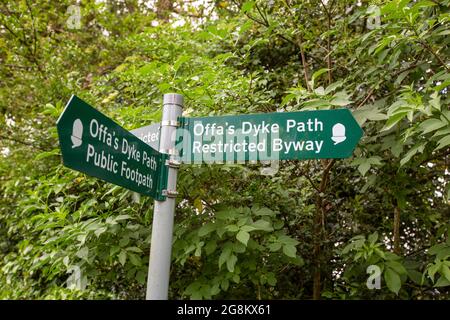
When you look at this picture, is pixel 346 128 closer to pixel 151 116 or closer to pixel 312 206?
pixel 151 116

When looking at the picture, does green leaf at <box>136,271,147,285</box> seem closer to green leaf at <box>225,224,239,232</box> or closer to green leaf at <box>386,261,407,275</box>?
green leaf at <box>225,224,239,232</box>

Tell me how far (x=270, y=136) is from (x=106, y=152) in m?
0.62

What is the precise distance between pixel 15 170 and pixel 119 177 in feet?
10.4

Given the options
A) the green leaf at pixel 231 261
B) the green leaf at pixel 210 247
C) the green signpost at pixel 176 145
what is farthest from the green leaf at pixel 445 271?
the green leaf at pixel 210 247

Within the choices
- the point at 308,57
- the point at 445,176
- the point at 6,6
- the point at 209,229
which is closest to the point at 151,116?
the point at 209,229

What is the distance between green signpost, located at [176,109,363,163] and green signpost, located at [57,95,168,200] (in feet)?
0.51

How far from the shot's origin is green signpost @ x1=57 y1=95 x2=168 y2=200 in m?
1.53

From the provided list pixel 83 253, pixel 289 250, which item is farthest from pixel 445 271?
pixel 83 253

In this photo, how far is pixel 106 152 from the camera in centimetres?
168

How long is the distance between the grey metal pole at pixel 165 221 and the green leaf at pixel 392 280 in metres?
1.20

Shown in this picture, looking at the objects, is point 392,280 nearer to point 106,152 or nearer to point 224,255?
point 224,255

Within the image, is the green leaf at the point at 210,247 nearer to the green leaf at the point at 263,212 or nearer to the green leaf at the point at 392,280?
the green leaf at the point at 263,212

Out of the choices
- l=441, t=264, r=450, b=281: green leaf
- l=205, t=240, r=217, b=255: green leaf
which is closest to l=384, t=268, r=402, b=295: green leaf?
l=441, t=264, r=450, b=281: green leaf
